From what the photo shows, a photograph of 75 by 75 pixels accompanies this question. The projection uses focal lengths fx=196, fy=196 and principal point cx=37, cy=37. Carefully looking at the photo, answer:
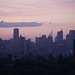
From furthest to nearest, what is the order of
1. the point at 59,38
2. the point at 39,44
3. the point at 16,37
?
the point at 59,38
the point at 16,37
the point at 39,44

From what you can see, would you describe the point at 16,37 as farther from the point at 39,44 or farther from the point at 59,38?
the point at 59,38

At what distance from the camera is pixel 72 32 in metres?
39.8

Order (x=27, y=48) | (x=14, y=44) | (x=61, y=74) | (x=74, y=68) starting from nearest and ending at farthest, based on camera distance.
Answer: (x=61, y=74)
(x=74, y=68)
(x=27, y=48)
(x=14, y=44)

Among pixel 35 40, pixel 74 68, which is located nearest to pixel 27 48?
pixel 35 40

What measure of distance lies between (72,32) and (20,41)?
10.7 metres

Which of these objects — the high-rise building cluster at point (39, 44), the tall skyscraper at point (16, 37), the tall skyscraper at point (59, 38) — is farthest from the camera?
the tall skyscraper at point (59, 38)

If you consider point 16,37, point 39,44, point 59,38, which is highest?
point 16,37

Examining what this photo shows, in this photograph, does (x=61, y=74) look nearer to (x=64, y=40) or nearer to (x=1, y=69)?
(x=1, y=69)

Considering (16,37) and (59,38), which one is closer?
(16,37)

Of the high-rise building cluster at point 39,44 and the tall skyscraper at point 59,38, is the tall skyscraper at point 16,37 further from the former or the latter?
the tall skyscraper at point 59,38

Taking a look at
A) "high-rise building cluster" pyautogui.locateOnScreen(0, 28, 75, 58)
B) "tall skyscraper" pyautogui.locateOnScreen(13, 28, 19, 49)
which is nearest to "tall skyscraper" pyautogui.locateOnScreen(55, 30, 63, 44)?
"high-rise building cluster" pyautogui.locateOnScreen(0, 28, 75, 58)

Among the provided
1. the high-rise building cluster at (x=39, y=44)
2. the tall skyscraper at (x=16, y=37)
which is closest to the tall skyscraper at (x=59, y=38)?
the high-rise building cluster at (x=39, y=44)

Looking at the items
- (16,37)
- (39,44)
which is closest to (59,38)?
(39,44)

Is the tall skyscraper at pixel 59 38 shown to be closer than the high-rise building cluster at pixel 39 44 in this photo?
No
